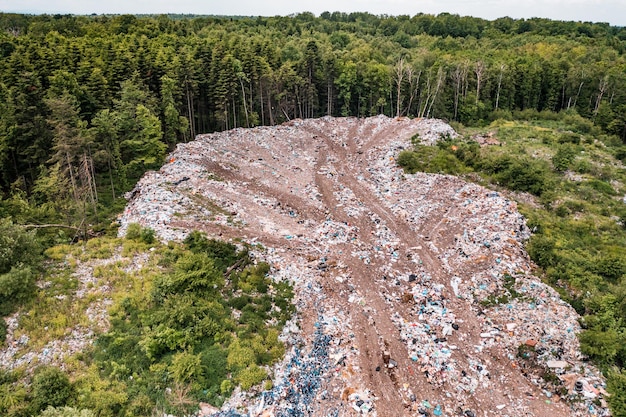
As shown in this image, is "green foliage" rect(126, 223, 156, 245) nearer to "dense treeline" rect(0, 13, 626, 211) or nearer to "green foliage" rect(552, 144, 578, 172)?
"dense treeline" rect(0, 13, 626, 211)

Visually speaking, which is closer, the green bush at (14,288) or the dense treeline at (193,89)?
the green bush at (14,288)

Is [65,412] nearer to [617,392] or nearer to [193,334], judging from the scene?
[193,334]

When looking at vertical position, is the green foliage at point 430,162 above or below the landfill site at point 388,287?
above

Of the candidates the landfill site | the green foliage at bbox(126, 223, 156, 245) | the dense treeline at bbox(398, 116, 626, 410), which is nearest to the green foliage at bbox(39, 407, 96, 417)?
the landfill site

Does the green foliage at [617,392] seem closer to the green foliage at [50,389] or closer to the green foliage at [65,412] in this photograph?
the green foliage at [65,412]

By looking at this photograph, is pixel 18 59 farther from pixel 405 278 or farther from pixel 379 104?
pixel 379 104

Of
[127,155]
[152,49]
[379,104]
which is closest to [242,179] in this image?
[127,155]

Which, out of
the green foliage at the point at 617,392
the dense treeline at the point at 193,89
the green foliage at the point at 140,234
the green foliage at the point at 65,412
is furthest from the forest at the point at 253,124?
the green foliage at the point at 140,234
